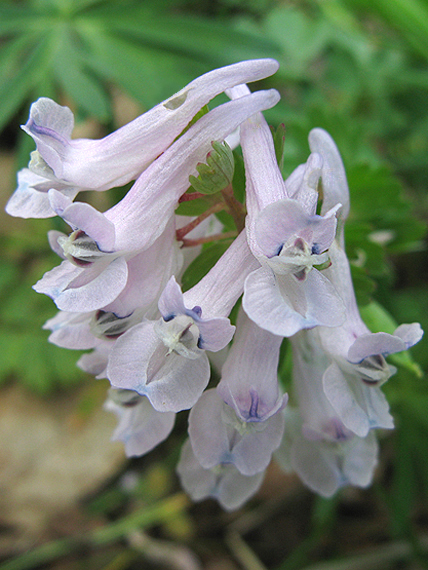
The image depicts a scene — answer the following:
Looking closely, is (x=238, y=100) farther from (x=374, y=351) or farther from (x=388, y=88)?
(x=388, y=88)

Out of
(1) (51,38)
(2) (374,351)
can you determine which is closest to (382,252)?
(2) (374,351)

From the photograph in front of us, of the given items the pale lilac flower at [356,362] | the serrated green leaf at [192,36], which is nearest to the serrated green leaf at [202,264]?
the pale lilac flower at [356,362]

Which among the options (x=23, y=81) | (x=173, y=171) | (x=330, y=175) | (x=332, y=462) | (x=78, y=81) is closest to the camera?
(x=173, y=171)

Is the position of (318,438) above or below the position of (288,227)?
below

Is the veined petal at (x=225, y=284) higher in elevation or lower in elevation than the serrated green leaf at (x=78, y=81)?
lower

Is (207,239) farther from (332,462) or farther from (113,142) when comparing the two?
(332,462)

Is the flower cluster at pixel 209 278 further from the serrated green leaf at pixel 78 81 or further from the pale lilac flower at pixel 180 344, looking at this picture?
the serrated green leaf at pixel 78 81

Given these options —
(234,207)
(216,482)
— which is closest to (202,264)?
(234,207)
